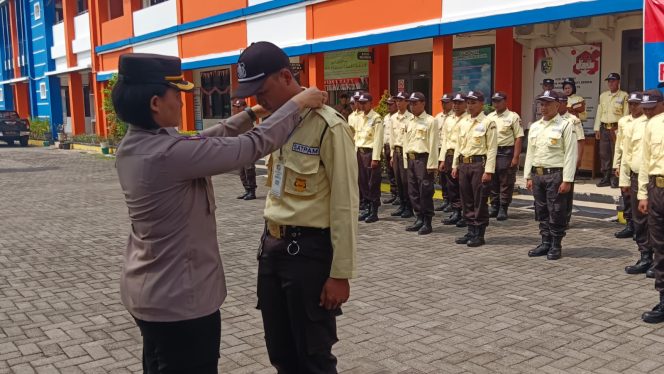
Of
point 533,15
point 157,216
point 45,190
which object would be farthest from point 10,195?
point 157,216

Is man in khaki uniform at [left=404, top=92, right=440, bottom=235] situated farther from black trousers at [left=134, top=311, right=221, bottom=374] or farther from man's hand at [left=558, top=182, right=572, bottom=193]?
black trousers at [left=134, top=311, right=221, bottom=374]

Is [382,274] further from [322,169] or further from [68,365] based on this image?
[322,169]

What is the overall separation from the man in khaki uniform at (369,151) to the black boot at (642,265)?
3.91m

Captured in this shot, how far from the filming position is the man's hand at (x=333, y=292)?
2.65 m

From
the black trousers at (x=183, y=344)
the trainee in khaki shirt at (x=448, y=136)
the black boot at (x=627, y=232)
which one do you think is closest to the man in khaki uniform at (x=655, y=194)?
the black boot at (x=627, y=232)

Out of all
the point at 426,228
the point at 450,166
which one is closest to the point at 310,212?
the point at 426,228

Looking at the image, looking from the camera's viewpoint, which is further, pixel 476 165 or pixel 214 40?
pixel 214 40

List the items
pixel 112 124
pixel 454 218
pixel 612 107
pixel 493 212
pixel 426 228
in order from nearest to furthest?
pixel 426 228 → pixel 454 218 → pixel 493 212 → pixel 612 107 → pixel 112 124

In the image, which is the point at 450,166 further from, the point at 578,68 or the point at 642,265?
the point at 578,68

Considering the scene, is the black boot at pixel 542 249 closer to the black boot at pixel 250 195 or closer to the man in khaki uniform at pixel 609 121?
the man in khaki uniform at pixel 609 121

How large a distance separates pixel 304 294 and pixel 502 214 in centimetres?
695

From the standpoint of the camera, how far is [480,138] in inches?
297

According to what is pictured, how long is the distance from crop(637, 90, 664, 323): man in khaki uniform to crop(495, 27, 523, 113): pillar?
332 inches

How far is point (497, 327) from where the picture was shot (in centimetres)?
457
